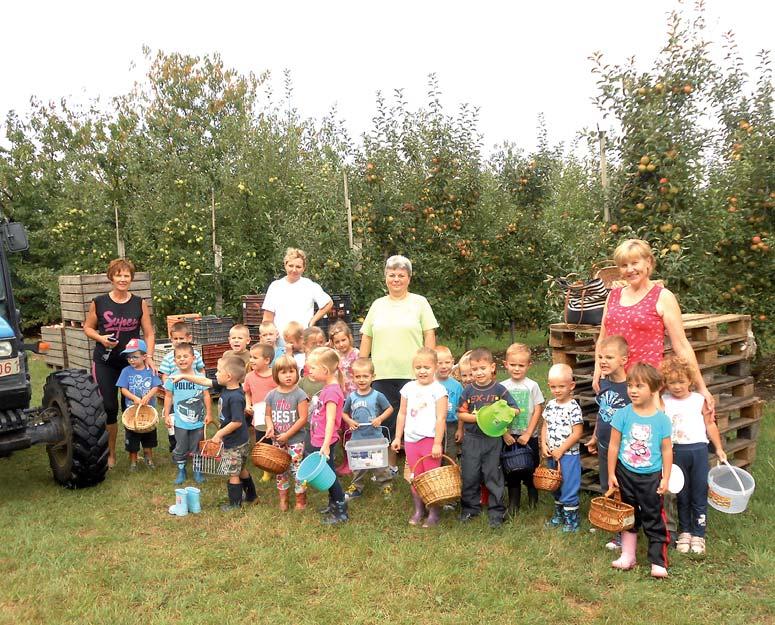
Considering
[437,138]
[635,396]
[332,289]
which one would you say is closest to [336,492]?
[635,396]

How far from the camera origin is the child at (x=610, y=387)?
392 cm

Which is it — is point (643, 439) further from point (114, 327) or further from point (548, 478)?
point (114, 327)

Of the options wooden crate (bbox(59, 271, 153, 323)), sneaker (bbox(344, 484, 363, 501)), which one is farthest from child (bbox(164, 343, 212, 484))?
→ wooden crate (bbox(59, 271, 153, 323))

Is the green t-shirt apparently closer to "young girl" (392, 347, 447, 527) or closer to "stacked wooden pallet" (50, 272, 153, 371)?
"young girl" (392, 347, 447, 527)

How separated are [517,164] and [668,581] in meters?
10.3

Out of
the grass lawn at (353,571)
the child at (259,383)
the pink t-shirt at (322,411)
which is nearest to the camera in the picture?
the grass lawn at (353,571)

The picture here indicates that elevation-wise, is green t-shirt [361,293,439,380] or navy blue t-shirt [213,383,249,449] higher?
green t-shirt [361,293,439,380]

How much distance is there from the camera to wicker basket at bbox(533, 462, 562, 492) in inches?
164

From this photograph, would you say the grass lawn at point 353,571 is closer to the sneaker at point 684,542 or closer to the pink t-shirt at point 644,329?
the sneaker at point 684,542

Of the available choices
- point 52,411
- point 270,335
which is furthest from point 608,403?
point 52,411

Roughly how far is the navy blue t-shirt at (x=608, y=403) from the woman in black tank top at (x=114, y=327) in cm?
369

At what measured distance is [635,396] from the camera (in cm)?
361

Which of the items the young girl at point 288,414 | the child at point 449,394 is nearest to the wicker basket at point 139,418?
the young girl at point 288,414

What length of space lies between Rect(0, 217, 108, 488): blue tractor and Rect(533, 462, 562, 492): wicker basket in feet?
10.7
